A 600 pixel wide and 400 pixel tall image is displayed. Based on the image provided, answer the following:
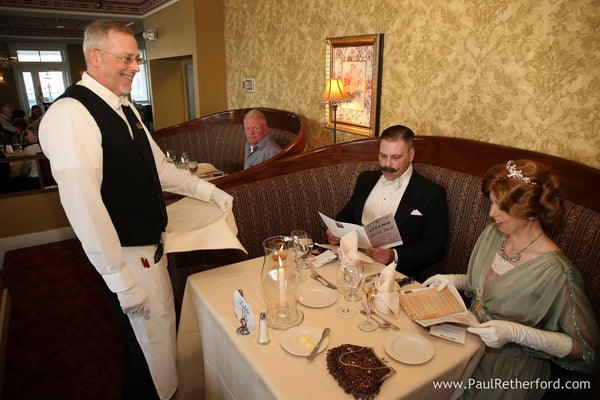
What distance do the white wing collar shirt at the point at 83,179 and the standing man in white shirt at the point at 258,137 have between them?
2.30 m

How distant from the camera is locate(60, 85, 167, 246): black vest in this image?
57.2 inches

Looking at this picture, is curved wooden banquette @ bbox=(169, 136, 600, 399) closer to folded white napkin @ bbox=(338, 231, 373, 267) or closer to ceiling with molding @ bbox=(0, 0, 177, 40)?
folded white napkin @ bbox=(338, 231, 373, 267)

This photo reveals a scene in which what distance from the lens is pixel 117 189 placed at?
4.88 feet

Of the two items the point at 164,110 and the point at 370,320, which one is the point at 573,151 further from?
the point at 164,110

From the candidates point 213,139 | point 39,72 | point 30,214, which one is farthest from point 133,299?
point 39,72

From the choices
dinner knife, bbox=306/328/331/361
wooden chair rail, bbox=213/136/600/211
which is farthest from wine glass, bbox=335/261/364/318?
wooden chair rail, bbox=213/136/600/211

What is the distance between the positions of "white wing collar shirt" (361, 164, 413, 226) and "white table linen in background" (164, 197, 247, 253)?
957 mm

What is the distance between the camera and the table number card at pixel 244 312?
4.00ft

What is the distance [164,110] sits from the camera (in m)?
7.70

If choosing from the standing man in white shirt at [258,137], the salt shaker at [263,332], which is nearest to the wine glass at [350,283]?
the salt shaker at [263,332]

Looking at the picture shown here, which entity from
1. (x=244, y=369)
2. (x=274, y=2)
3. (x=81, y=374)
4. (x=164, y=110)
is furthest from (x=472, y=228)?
(x=164, y=110)

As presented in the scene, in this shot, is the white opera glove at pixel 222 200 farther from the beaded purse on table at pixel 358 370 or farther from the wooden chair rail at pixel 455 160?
the beaded purse on table at pixel 358 370

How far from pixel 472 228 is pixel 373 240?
611 millimetres

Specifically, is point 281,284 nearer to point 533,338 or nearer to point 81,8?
point 533,338
